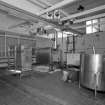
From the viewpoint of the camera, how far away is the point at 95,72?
2.13 meters

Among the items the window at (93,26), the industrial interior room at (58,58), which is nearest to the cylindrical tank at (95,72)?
the industrial interior room at (58,58)

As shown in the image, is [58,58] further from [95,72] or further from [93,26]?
[95,72]

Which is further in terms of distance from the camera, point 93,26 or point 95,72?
point 93,26

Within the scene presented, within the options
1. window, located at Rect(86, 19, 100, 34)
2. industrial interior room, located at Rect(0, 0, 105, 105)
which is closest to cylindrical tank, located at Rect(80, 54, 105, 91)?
industrial interior room, located at Rect(0, 0, 105, 105)

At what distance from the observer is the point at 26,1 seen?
286 cm

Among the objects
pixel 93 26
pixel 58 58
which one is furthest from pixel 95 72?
pixel 58 58

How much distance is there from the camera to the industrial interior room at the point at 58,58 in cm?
209

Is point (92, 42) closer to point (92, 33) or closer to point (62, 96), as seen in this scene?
point (92, 33)

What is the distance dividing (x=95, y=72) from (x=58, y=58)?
345cm

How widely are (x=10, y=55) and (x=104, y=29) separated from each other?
4883 mm

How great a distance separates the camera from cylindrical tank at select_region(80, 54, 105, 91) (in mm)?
2090

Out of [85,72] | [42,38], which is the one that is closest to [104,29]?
[85,72]

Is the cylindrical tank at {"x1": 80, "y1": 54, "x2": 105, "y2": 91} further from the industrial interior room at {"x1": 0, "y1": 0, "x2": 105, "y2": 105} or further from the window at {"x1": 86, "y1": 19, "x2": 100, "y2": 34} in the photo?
the window at {"x1": 86, "y1": 19, "x2": 100, "y2": 34}

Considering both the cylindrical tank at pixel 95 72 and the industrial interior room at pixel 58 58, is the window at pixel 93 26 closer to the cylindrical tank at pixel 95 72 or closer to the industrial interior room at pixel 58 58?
the industrial interior room at pixel 58 58
